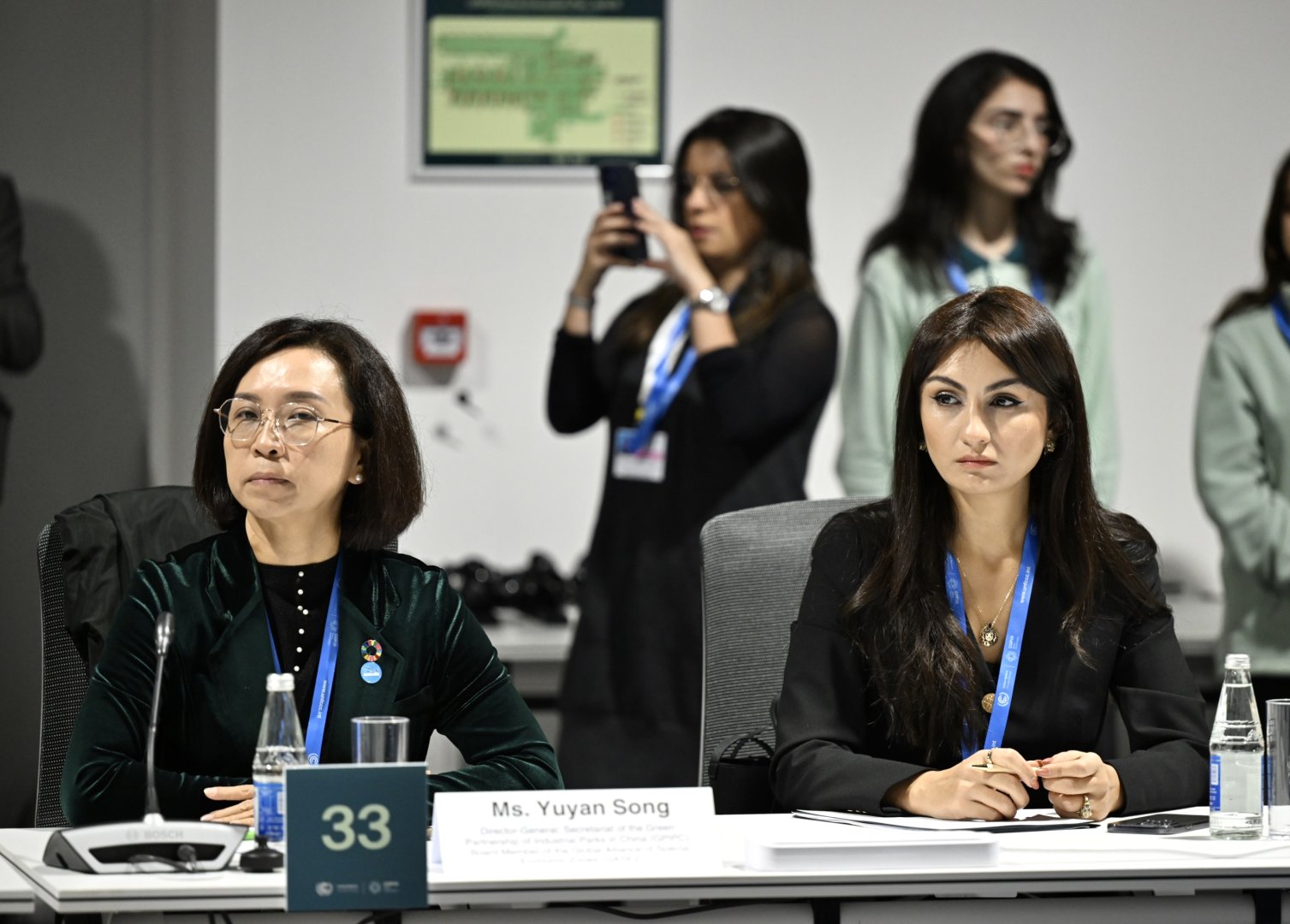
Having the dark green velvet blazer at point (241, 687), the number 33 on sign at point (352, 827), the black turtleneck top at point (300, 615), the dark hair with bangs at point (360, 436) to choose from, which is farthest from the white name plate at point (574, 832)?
the dark hair with bangs at point (360, 436)

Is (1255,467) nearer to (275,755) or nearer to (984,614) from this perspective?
(984,614)

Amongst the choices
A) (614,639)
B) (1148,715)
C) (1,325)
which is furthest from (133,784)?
(1,325)

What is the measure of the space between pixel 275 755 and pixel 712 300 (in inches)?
85.5

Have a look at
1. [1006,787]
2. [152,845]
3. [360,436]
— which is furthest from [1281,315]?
[152,845]

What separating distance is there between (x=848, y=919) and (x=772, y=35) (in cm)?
335

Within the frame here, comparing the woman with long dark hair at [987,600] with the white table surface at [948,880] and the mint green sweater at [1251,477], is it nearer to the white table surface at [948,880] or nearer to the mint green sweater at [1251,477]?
the white table surface at [948,880]

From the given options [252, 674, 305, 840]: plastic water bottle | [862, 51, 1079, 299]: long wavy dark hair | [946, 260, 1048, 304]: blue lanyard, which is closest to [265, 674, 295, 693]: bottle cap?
[252, 674, 305, 840]: plastic water bottle

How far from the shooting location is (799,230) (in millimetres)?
3902

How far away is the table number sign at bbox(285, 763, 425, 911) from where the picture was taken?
5.05 ft

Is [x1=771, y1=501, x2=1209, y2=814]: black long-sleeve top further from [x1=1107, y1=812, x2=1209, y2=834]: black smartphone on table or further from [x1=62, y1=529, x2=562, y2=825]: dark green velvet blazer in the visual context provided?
[x1=62, y1=529, x2=562, y2=825]: dark green velvet blazer

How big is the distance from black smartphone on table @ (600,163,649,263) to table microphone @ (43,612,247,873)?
243cm

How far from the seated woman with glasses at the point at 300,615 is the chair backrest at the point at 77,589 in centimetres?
23

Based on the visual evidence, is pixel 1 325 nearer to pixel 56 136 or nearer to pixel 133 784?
pixel 56 136

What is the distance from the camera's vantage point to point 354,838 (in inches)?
60.9
